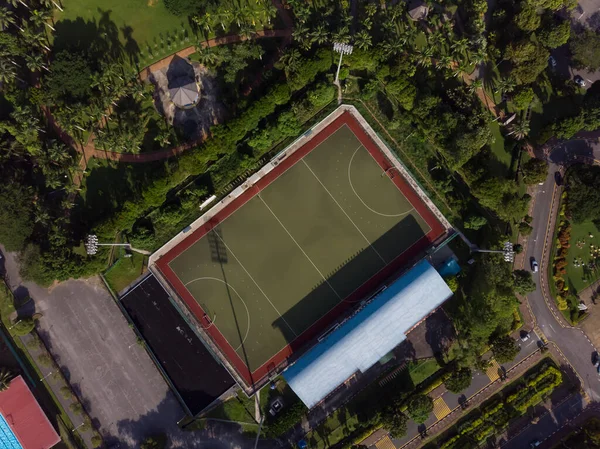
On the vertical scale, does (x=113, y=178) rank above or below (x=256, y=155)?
above

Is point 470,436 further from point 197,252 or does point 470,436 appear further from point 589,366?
point 197,252

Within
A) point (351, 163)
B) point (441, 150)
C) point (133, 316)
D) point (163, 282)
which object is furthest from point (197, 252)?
point (441, 150)

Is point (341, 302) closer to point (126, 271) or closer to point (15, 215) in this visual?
point (126, 271)

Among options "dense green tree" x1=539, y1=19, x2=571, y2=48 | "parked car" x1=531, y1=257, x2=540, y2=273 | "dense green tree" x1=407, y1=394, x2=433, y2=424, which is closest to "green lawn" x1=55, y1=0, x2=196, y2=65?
"dense green tree" x1=539, y1=19, x2=571, y2=48

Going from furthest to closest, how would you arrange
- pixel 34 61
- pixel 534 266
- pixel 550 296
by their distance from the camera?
pixel 550 296 → pixel 534 266 → pixel 34 61

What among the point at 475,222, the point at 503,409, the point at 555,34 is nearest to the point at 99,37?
the point at 475,222

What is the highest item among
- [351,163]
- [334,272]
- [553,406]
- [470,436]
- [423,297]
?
[351,163]

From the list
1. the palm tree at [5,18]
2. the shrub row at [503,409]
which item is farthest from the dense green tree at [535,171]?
the palm tree at [5,18]

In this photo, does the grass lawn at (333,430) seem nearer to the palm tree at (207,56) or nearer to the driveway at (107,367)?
the driveway at (107,367)
